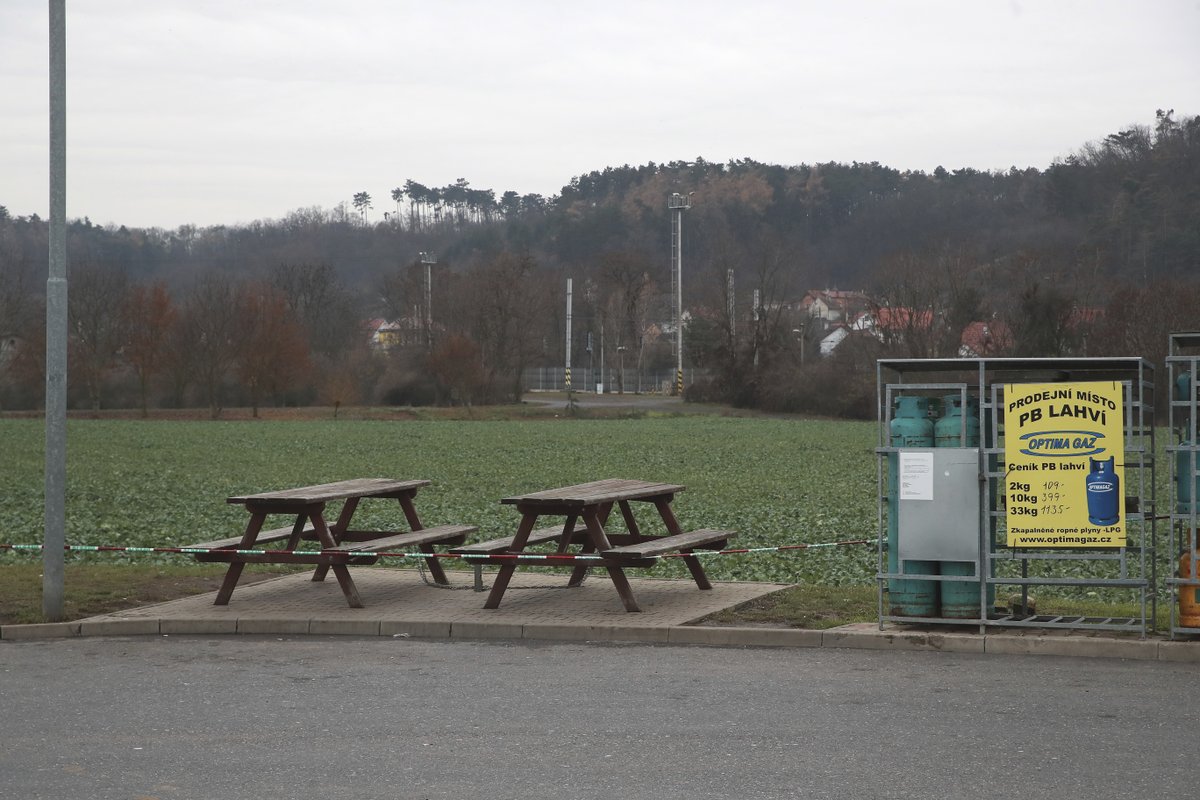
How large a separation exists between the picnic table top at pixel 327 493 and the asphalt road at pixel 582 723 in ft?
4.52

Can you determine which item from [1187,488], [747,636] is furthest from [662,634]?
[1187,488]

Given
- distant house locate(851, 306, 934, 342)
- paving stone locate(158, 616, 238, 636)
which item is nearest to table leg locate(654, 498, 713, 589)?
paving stone locate(158, 616, 238, 636)

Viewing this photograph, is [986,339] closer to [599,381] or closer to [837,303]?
[599,381]

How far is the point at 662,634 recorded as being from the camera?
10430mm

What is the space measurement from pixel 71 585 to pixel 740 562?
7224 mm

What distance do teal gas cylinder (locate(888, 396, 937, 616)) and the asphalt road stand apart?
0.69 m

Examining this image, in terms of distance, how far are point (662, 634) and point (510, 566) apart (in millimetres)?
1534

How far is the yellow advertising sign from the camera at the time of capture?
9680 millimetres

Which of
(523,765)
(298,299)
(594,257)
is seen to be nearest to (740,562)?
(523,765)

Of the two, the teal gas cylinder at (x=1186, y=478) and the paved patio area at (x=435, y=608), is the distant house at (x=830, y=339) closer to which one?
the paved patio area at (x=435, y=608)

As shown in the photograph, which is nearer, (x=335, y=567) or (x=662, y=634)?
(x=662, y=634)

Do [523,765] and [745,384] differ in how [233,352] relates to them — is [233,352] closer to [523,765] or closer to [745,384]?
[745,384]

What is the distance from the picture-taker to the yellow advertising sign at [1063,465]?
A: 31.8 feet

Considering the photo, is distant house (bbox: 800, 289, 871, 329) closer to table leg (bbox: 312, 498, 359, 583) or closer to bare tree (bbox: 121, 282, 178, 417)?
bare tree (bbox: 121, 282, 178, 417)
